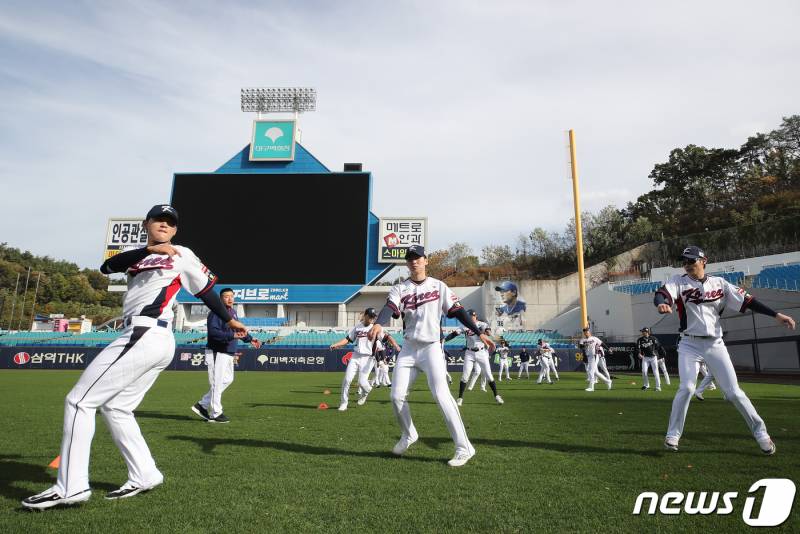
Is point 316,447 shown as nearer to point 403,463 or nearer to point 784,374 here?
point 403,463

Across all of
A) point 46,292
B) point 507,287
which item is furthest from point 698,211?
point 46,292

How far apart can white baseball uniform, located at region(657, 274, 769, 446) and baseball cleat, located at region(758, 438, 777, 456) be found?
0.20 meters

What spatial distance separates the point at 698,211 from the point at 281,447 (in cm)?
7084

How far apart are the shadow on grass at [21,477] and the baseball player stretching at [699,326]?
6269 millimetres

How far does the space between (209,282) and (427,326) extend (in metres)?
2.46

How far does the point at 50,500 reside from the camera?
3.63 meters

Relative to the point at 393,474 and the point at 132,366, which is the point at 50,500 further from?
the point at 393,474

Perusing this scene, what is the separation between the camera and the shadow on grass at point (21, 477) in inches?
162

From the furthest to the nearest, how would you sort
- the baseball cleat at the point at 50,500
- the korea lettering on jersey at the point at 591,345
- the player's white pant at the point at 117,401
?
1. the korea lettering on jersey at the point at 591,345
2. the player's white pant at the point at 117,401
3. the baseball cleat at the point at 50,500

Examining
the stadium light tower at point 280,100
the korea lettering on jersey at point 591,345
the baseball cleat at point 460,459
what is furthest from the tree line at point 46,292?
the baseball cleat at point 460,459

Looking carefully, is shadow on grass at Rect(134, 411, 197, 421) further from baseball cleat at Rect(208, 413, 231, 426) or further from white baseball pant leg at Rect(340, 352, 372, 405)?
white baseball pant leg at Rect(340, 352, 372, 405)

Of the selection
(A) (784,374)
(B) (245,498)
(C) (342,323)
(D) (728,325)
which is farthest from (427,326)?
(C) (342,323)

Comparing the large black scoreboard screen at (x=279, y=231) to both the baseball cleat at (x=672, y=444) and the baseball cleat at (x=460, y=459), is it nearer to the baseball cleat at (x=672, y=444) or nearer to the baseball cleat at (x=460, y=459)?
the baseball cleat at (x=672, y=444)

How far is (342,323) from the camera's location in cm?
4584
